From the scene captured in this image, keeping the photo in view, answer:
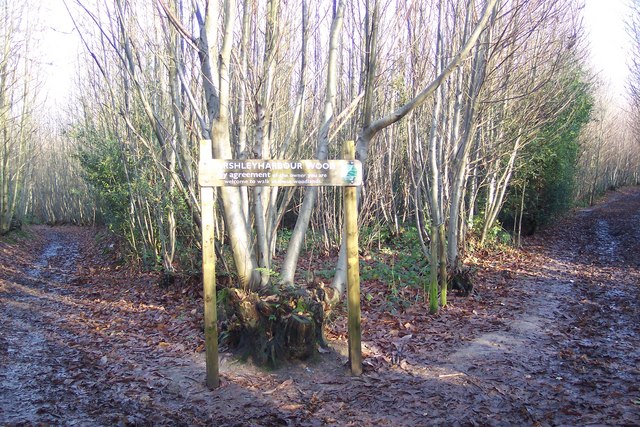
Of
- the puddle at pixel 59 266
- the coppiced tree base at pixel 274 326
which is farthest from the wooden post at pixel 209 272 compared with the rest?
the puddle at pixel 59 266

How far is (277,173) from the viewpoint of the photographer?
15.1 ft

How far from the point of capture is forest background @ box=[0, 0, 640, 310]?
6.31 metres

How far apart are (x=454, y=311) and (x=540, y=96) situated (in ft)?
19.3

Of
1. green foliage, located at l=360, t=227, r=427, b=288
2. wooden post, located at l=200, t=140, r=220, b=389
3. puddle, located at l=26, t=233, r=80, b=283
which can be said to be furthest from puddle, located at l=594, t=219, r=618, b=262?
puddle, located at l=26, t=233, r=80, b=283

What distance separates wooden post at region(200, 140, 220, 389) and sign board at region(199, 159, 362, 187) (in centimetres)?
11

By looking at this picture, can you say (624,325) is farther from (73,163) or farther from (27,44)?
(73,163)

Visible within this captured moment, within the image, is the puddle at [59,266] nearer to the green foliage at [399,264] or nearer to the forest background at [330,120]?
the forest background at [330,120]

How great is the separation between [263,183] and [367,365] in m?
2.16

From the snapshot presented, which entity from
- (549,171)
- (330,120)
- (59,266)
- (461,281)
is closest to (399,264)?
(461,281)

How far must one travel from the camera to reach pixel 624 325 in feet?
22.3

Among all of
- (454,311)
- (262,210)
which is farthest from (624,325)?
(262,210)

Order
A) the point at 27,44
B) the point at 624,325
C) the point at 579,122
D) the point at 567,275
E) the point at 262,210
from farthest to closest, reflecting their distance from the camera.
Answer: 1. the point at 27,44
2. the point at 579,122
3. the point at 567,275
4. the point at 624,325
5. the point at 262,210

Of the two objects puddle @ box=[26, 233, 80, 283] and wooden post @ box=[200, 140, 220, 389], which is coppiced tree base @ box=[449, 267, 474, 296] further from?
puddle @ box=[26, 233, 80, 283]

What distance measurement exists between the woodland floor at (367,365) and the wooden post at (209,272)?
28 centimetres
